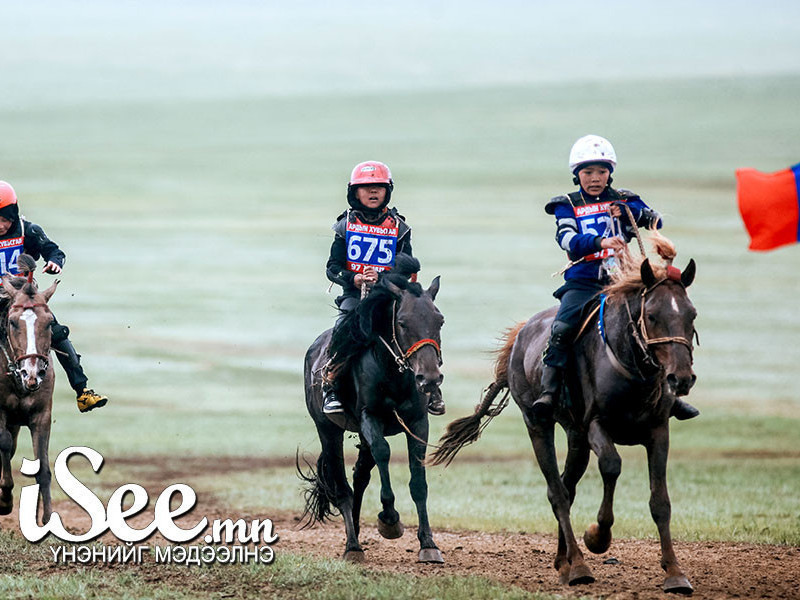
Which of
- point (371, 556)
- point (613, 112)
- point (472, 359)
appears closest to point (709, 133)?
point (613, 112)

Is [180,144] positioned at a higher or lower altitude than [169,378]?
higher

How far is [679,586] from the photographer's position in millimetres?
10531

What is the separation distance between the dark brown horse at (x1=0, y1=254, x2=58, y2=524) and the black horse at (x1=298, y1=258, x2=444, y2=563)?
2679mm

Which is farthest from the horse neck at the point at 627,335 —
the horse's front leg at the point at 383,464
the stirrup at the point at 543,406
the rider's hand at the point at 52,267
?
the rider's hand at the point at 52,267

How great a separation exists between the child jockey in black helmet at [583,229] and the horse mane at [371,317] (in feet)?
4.26

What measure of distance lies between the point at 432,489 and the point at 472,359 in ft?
48.5

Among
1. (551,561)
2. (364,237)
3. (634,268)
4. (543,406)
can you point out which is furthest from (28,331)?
(634,268)

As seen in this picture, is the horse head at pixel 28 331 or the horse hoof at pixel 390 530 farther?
the horse head at pixel 28 331

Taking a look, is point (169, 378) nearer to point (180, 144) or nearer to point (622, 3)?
point (180, 144)

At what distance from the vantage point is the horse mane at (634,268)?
416 inches

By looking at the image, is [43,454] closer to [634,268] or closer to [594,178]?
[594,178]

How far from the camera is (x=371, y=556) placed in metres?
13.3

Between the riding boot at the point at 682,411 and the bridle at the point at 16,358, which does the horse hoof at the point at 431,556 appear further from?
the bridle at the point at 16,358

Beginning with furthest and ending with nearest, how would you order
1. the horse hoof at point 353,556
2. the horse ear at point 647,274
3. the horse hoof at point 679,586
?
1. the horse hoof at point 353,556
2. the horse hoof at point 679,586
3. the horse ear at point 647,274
